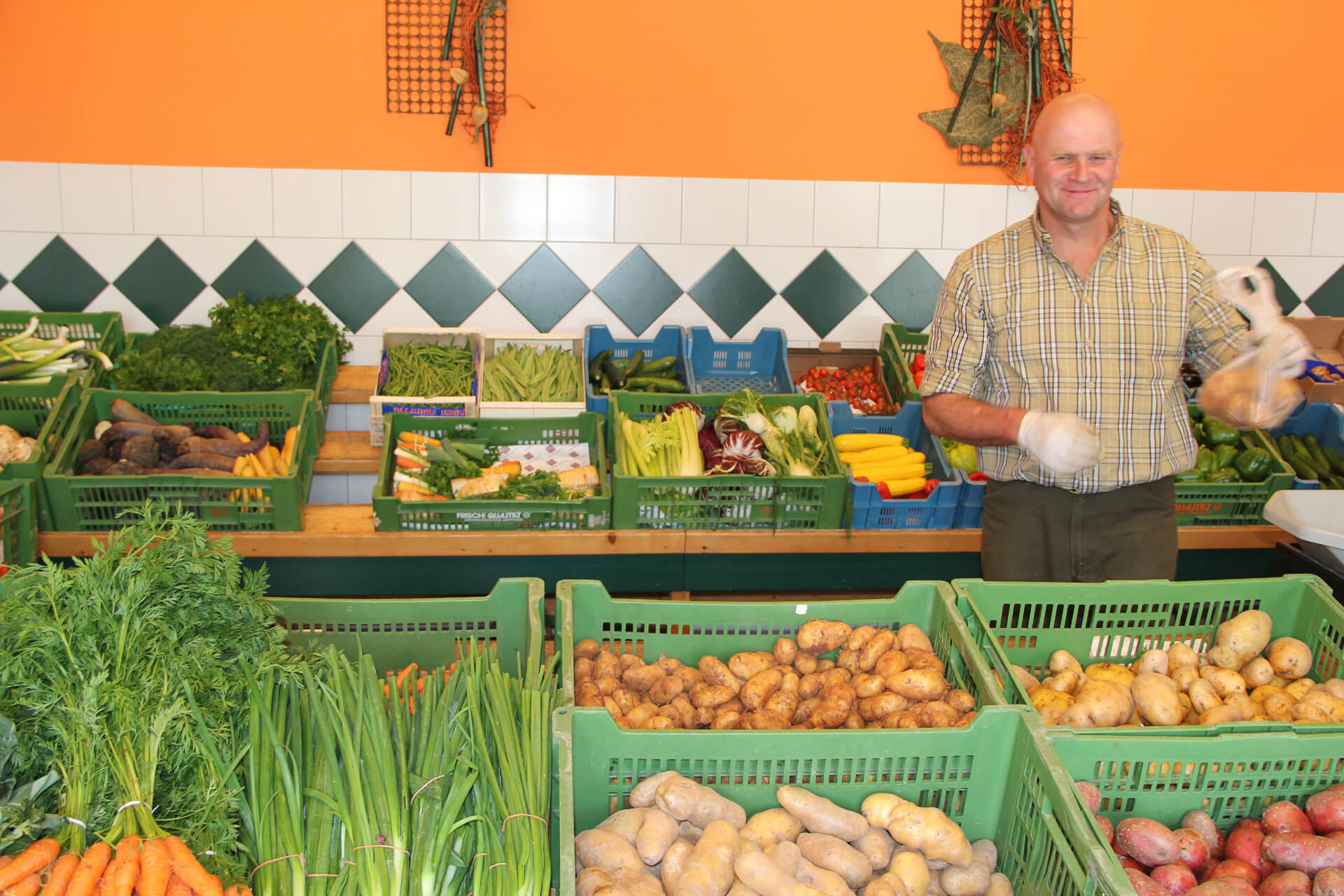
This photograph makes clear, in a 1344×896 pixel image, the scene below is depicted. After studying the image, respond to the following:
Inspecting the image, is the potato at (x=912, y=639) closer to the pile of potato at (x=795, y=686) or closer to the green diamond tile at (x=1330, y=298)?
the pile of potato at (x=795, y=686)

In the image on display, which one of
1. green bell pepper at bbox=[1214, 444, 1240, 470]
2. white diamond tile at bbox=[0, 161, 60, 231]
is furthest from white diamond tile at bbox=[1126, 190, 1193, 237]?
white diamond tile at bbox=[0, 161, 60, 231]

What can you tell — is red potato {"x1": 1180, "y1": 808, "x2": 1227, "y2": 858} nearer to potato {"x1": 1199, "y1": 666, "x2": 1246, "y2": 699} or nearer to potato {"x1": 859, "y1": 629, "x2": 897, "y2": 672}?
potato {"x1": 1199, "y1": 666, "x2": 1246, "y2": 699}

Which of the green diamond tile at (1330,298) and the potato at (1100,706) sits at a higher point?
the green diamond tile at (1330,298)

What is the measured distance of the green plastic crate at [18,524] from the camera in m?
3.11

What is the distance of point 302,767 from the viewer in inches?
65.9

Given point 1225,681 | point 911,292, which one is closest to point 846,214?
point 911,292

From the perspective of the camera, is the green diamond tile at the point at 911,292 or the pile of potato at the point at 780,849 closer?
the pile of potato at the point at 780,849

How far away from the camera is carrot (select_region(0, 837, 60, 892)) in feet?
4.39

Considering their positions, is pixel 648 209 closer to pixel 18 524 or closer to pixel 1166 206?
pixel 1166 206

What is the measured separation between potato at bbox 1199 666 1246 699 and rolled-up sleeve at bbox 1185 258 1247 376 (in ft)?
2.57

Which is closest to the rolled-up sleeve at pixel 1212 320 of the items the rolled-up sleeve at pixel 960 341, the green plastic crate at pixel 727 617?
the rolled-up sleeve at pixel 960 341

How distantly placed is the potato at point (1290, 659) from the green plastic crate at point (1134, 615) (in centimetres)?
7

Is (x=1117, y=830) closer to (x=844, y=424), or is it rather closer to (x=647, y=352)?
(x=844, y=424)

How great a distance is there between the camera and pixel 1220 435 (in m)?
3.93
